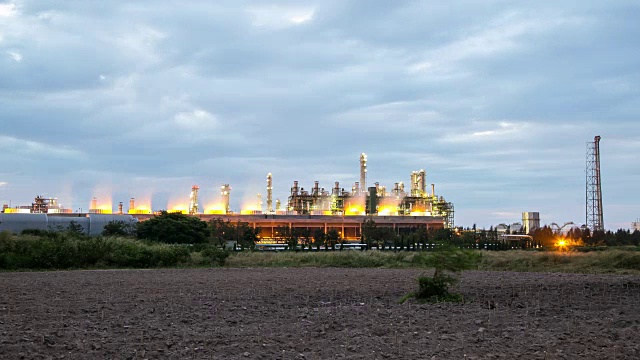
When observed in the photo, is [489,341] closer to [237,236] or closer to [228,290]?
[228,290]

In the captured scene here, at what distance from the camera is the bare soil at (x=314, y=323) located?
9.30 metres

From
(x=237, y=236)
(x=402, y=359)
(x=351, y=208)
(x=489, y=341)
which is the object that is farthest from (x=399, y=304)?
(x=351, y=208)

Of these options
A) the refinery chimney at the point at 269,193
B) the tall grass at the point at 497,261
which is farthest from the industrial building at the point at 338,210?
the tall grass at the point at 497,261

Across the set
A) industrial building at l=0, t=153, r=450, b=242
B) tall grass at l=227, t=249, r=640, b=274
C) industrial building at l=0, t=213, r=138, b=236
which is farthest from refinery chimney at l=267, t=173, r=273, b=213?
tall grass at l=227, t=249, r=640, b=274

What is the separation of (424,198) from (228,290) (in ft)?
285

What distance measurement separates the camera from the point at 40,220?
2384 inches

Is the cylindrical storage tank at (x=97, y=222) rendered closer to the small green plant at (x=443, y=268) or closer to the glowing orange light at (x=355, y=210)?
the glowing orange light at (x=355, y=210)

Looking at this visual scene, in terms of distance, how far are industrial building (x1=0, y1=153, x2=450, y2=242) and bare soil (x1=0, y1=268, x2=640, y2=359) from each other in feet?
244

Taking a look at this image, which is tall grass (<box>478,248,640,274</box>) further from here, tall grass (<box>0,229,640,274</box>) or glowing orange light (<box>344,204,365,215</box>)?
glowing orange light (<box>344,204,365,215</box>)

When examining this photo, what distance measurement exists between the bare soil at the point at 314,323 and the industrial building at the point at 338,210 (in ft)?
244

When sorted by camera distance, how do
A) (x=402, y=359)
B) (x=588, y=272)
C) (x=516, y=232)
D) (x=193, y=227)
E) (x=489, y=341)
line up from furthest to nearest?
(x=516, y=232)
(x=193, y=227)
(x=588, y=272)
(x=489, y=341)
(x=402, y=359)

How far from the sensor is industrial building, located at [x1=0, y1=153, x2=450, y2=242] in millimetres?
94750

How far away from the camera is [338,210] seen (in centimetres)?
10244

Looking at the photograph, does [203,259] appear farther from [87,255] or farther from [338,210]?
[338,210]
